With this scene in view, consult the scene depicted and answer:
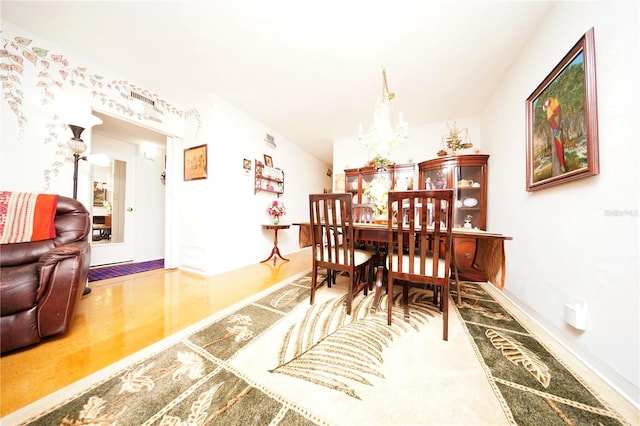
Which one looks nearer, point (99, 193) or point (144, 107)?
point (144, 107)

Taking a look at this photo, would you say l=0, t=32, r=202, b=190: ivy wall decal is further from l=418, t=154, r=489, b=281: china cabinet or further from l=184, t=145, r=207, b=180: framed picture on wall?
l=418, t=154, r=489, b=281: china cabinet

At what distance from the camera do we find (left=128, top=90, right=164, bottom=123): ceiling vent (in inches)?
97.6

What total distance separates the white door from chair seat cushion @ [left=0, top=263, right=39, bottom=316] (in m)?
2.51

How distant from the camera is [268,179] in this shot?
366 centimetres

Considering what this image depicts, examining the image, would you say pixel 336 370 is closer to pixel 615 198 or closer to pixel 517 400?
pixel 517 400

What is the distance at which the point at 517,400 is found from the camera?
880 mm

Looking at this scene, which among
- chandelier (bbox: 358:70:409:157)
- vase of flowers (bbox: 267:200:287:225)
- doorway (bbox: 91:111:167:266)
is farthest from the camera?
vase of flowers (bbox: 267:200:287:225)

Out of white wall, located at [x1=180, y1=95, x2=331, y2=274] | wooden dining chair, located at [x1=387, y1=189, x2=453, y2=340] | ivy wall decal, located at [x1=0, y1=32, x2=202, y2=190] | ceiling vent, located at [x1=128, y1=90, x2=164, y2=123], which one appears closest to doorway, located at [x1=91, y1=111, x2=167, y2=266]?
ceiling vent, located at [x1=128, y1=90, x2=164, y2=123]

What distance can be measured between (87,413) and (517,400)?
75.2 inches

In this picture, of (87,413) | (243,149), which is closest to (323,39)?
(243,149)

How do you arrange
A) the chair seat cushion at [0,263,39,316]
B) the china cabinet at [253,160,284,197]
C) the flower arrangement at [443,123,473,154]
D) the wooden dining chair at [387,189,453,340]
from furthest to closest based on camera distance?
the china cabinet at [253,160,284,197] < the flower arrangement at [443,123,473,154] < the wooden dining chair at [387,189,453,340] < the chair seat cushion at [0,263,39,316]

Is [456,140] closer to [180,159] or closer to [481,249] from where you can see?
[481,249]

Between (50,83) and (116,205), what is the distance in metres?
2.05

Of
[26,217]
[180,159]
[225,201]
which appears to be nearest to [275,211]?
[225,201]
